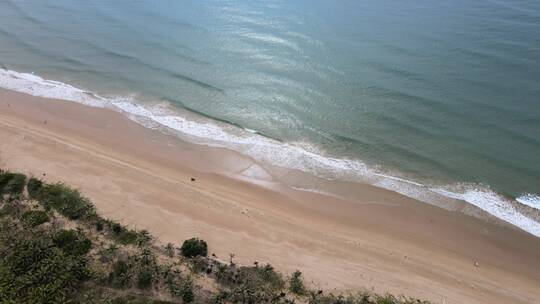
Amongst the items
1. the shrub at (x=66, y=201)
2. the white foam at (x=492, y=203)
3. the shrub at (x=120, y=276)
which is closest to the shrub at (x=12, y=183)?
the shrub at (x=66, y=201)

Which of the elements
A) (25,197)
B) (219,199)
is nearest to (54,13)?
(25,197)

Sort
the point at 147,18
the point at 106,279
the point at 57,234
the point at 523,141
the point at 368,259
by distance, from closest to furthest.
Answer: the point at 106,279
the point at 57,234
the point at 368,259
the point at 523,141
the point at 147,18

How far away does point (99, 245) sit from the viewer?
2069 centimetres

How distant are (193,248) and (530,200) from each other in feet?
67.9

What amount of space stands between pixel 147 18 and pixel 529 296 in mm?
46195

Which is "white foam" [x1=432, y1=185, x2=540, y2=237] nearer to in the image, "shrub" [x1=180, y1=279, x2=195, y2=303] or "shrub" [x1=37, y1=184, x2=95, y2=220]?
"shrub" [x1=180, y1=279, x2=195, y2=303]

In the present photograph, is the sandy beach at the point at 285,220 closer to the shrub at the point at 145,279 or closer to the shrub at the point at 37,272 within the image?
the shrub at the point at 145,279

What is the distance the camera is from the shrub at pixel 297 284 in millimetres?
19312

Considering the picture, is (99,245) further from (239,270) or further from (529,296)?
(529,296)

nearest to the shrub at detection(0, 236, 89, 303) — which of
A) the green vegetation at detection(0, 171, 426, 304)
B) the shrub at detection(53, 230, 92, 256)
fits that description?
the green vegetation at detection(0, 171, 426, 304)

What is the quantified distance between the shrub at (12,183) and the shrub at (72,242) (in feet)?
16.7

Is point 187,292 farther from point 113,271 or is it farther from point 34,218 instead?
point 34,218

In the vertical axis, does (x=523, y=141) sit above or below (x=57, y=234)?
above

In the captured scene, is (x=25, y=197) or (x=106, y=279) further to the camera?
(x=25, y=197)
